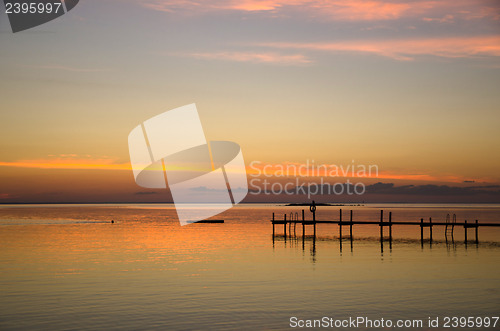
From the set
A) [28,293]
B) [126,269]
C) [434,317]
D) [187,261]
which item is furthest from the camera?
[187,261]

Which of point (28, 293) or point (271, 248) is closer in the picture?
point (28, 293)

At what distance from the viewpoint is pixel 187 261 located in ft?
143

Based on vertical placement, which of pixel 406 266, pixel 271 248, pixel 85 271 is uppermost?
pixel 85 271

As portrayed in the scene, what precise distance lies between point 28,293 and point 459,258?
120 feet

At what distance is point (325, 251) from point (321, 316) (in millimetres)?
28352

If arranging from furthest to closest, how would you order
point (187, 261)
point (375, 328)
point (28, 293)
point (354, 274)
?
point (187, 261) < point (354, 274) < point (28, 293) < point (375, 328)

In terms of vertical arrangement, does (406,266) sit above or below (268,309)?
below

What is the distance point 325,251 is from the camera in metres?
52.3

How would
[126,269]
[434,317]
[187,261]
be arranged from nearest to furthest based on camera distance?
1. [434,317]
2. [126,269]
3. [187,261]

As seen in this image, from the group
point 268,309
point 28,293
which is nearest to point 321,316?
point 268,309

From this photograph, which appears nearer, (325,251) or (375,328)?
(375,328)

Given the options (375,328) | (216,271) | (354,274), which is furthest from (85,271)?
(375,328)

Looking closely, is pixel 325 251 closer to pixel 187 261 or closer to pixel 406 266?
pixel 406 266

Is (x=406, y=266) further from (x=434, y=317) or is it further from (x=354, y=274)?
(x=434, y=317)
